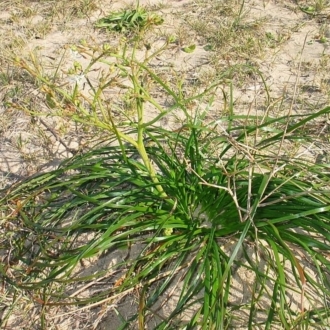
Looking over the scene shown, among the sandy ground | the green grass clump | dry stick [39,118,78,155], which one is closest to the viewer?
the sandy ground

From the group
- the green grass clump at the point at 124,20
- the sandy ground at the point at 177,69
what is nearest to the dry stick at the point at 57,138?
the sandy ground at the point at 177,69

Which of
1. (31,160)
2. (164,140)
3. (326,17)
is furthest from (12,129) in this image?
(326,17)

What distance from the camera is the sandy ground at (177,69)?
223 centimetres

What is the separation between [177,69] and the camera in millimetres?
3561

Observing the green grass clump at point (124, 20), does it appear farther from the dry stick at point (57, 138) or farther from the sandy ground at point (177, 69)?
the dry stick at point (57, 138)

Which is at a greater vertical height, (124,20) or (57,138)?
(124,20)

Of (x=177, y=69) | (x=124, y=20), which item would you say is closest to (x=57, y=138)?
(x=177, y=69)

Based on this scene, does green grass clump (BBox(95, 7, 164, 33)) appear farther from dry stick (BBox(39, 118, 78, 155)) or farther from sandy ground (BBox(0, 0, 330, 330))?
dry stick (BBox(39, 118, 78, 155))

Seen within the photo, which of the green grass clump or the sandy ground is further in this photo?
the green grass clump

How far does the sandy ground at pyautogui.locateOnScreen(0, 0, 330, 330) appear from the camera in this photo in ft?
7.32

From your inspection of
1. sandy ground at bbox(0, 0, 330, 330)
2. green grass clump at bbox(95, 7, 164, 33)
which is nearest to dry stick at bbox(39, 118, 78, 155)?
sandy ground at bbox(0, 0, 330, 330)

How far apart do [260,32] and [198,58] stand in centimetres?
52

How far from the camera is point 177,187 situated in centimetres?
220

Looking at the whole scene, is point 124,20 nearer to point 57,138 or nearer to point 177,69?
point 177,69
